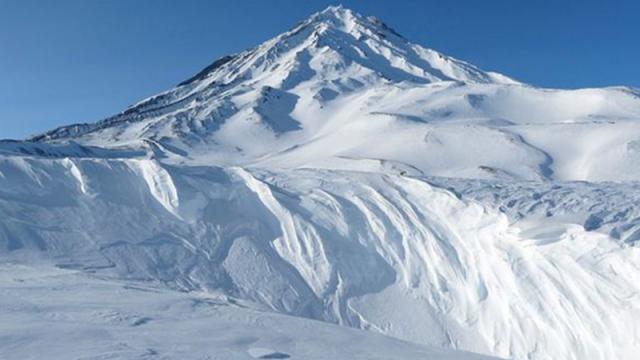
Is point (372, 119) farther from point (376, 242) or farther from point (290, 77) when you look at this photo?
point (376, 242)

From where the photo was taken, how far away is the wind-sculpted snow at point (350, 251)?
12617 mm

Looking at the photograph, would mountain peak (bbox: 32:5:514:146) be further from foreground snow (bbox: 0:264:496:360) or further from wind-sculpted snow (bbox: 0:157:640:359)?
foreground snow (bbox: 0:264:496:360)

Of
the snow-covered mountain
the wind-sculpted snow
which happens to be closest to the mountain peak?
the snow-covered mountain

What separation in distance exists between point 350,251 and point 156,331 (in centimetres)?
814

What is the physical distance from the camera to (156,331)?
7898 millimetres

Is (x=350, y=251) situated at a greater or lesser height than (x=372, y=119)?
lesser

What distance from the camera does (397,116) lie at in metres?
35.2

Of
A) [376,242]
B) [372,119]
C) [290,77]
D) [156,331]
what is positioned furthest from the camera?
[290,77]

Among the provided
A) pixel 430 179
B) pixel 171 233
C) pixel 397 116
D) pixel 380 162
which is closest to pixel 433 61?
pixel 397 116

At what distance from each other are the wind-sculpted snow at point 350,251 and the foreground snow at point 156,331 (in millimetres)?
3721

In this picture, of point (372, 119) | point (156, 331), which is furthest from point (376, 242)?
point (372, 119)

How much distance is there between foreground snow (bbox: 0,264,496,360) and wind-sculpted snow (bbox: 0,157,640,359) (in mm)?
3721

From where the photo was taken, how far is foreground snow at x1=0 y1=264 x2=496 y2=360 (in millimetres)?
7023

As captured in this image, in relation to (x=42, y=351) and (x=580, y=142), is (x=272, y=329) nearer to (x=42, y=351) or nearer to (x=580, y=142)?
(x=42, y=351)
